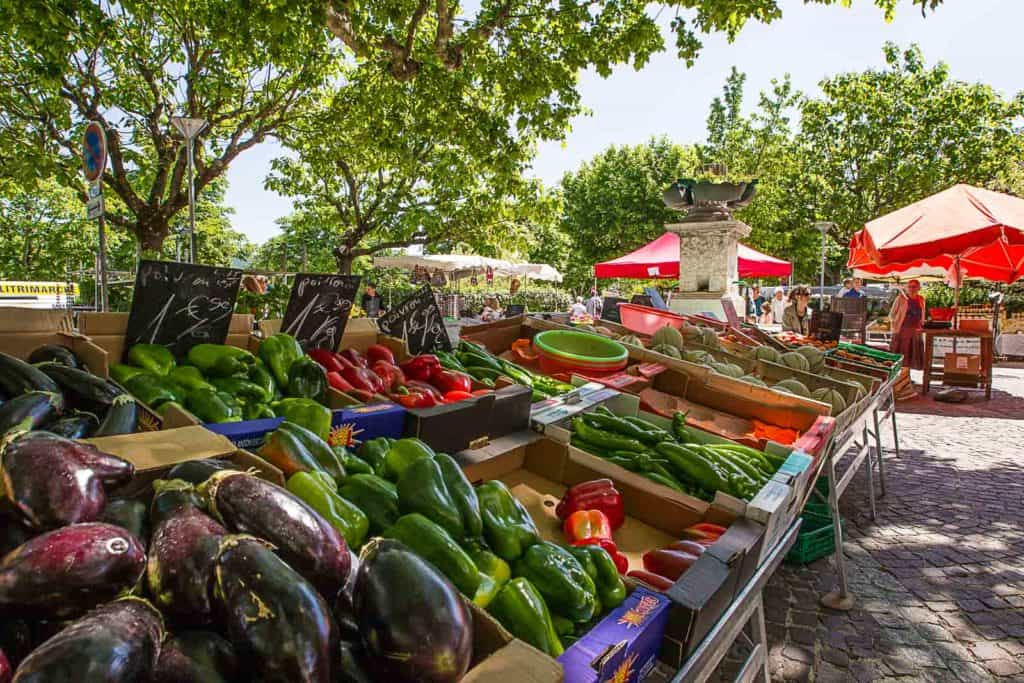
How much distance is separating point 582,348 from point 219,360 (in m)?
2.62

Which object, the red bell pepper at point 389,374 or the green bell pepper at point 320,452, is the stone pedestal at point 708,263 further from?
the green bell pepper at point 320,452

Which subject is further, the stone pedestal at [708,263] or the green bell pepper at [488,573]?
the stone pedestal at [708,263]

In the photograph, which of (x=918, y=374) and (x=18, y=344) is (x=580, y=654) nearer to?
(x=18, y=344)

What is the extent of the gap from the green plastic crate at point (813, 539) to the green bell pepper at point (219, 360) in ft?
10.9

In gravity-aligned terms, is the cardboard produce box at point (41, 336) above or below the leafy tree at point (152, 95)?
below

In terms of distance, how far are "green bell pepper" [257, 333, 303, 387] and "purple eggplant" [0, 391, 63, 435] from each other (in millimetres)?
894

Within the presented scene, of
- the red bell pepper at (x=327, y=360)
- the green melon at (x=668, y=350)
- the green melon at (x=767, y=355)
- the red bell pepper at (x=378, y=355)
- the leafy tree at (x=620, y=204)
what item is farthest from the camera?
the leafy tree at (x=620, y=204)

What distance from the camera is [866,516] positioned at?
452 cm

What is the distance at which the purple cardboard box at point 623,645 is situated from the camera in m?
1.10

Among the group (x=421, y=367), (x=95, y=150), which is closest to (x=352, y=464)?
(x=421, y=367)

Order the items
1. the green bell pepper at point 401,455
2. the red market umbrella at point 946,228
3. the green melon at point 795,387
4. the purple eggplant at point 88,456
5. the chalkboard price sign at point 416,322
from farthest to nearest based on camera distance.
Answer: the red market umbrella at point 946,228, the green melon at point 795,387, the chalkboard price sign at point 416,322, the green bell pepper at point 401,455, the purple eggplant at point 88,456

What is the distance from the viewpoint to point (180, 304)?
2455 mm

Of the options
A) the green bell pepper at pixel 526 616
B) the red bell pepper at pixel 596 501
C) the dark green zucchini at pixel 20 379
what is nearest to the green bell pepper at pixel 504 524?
the green bell pepper at pixel 526 616

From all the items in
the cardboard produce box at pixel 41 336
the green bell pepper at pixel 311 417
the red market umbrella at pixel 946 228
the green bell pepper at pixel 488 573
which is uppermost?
the red market umbrella at pixel 946 228
